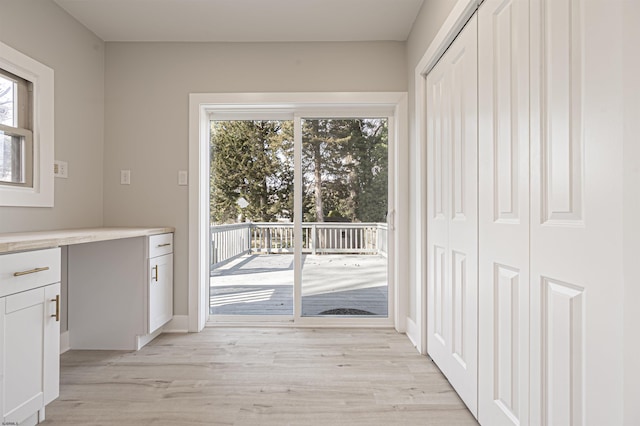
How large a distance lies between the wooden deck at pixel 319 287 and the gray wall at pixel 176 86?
0.53 metres

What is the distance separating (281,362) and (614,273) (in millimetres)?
2034

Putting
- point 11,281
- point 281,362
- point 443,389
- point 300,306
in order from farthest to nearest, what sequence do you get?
point 300,306 → point 281,362 → point 443,389 → point 11,281

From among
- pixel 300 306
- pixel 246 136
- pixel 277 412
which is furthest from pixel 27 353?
pixel 246 136

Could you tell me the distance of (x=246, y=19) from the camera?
286 centimetres

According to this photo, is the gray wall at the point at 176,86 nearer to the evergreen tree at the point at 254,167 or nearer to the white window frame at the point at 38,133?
the evergreen tree at the point at 254,167

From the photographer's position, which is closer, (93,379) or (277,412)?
(277,412)

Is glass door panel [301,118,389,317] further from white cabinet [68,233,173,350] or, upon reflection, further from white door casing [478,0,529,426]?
white door casing [478,0,529,426]

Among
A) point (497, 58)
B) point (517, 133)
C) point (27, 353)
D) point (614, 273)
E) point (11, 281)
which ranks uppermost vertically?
point (497, 58)

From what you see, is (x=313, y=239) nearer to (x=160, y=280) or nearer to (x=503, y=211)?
(x=160, y=280)

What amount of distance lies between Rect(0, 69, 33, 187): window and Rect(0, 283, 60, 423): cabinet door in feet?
3.32

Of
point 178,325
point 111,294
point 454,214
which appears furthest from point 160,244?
point 454,214

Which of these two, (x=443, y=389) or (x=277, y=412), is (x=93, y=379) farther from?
(x=443, y=389)

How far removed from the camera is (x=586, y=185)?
1045 millimetres

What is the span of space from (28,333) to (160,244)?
4.32ft
